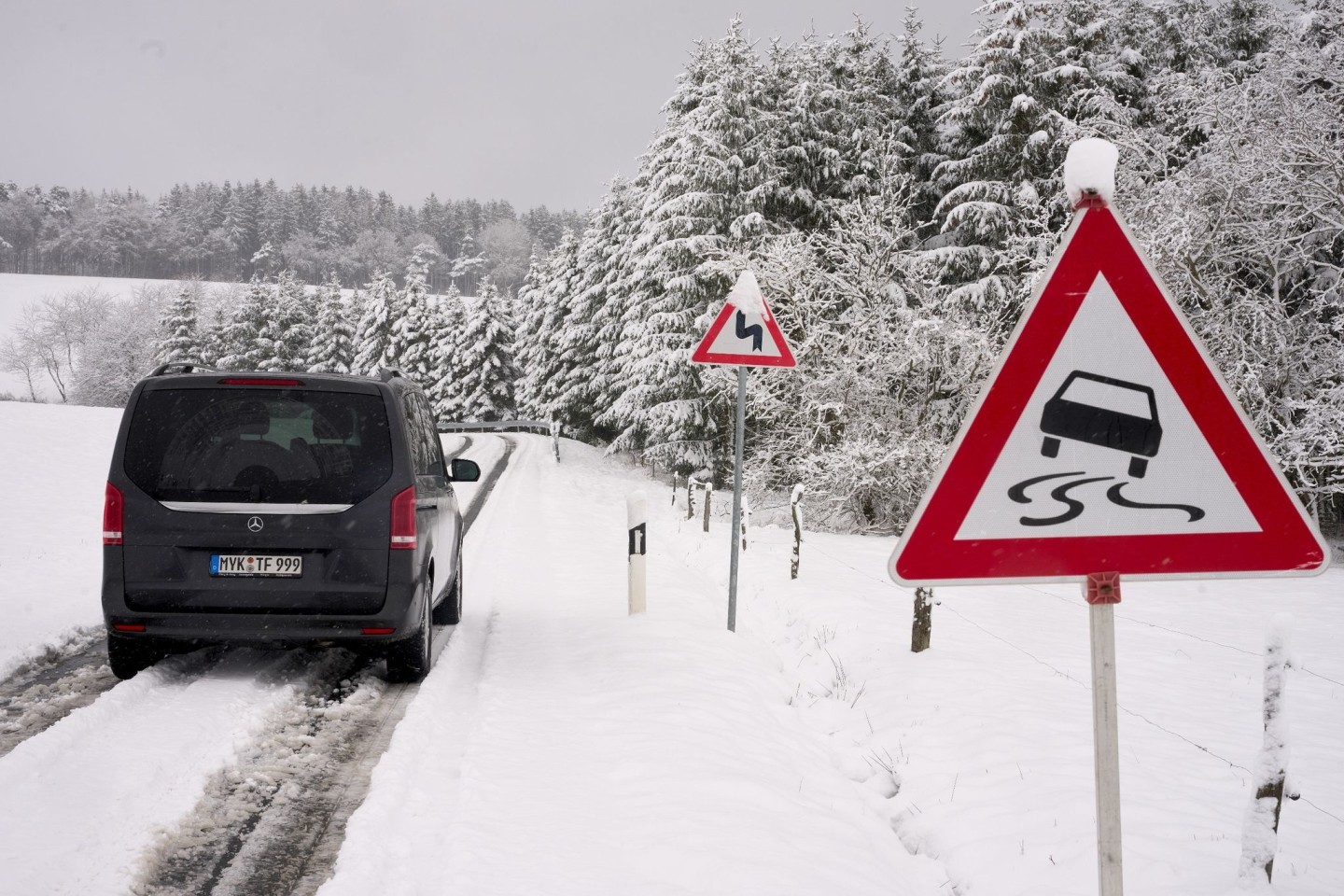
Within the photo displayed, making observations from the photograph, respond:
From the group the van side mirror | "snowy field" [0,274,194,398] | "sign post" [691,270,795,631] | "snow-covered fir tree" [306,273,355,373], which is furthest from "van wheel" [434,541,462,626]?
"snowy field" [0,274,194,398]

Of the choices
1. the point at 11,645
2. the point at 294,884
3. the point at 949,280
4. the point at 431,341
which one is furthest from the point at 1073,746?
the point at 431,341

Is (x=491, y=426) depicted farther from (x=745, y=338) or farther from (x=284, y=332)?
(x=745, y=338)

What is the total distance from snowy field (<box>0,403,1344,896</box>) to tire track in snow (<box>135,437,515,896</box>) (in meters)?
0.11

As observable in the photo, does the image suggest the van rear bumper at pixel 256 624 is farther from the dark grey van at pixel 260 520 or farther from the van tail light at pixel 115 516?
the van tail light at pixel 115 516

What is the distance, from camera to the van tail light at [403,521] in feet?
18.1

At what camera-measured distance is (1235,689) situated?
6133 mm

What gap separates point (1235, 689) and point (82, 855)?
6.95 metres

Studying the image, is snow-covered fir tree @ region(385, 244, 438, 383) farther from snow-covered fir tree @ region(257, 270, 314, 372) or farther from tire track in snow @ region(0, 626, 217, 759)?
tire track in snow @ region(0, 626, 217, 759)

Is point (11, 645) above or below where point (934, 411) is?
below

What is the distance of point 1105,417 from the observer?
2.06 m

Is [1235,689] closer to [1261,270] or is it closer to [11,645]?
[11,645]

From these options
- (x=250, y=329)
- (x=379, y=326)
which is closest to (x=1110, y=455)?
(x=379, y=326)

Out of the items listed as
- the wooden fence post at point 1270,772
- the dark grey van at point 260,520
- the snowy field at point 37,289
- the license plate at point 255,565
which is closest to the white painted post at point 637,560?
the dark grey van at point 260,520

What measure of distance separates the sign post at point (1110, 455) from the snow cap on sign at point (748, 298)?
5.15 meters
